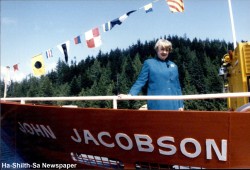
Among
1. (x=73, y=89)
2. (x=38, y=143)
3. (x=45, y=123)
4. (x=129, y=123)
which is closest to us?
(x=129, y=123)

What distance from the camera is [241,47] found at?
6.12 m

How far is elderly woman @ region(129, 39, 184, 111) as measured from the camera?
4.46 metres

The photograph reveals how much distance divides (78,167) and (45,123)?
81cm

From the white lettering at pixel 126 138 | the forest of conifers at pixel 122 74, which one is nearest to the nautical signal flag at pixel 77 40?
the white lettering at pixel 126 138

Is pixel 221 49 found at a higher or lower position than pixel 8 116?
higher

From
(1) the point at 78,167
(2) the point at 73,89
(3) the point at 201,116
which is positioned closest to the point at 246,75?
(3) the point at 201,116

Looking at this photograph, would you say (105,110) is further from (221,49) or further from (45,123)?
(221,49)

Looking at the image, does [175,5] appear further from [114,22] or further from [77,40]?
[77,40]

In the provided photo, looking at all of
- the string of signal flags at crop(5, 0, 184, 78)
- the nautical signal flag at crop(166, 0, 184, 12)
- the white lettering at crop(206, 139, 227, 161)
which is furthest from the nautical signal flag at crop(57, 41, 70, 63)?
the white lettering at crop(206, 139, 227, 161)

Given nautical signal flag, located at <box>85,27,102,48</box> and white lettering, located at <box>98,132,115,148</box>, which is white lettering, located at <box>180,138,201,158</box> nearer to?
white lettering, located at <box>98,132,115,148</box>

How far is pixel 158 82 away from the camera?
448 cm

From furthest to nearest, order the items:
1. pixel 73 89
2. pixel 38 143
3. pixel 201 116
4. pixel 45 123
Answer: pixel 73 89, pixel 38 143, pixel 45 123, pixel 201 116

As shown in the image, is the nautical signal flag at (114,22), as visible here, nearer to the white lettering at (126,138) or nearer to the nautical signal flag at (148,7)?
the nautical signal flag at (148,7)

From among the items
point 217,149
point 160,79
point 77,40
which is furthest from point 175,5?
point 217,149
